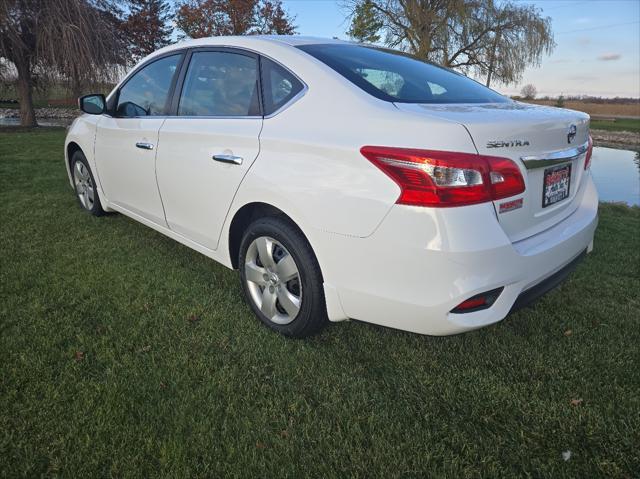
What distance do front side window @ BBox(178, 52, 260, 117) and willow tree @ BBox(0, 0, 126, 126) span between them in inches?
592

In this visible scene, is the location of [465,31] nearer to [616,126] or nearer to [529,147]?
[616,126]

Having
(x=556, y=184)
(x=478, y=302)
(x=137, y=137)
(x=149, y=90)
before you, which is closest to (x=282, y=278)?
(x=478, y=302)

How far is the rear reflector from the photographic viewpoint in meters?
1.92

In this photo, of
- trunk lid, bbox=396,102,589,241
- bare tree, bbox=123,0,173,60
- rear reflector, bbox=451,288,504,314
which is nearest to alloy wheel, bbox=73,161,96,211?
trunk lid, bbox=396,102,589,241

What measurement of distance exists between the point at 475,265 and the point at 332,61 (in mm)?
1388

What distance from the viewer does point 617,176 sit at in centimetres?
1198

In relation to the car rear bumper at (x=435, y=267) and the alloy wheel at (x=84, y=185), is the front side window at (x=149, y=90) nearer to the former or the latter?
the alloy wheel at (x=84, y=185)

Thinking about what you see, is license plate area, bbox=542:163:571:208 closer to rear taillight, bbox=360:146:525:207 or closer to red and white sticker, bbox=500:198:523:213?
red and white sticker, bbox=500:198:523:213

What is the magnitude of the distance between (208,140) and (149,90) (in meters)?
1.21

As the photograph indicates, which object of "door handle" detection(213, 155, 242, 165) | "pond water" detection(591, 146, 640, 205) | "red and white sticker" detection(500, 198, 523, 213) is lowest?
"pond water" detection(591, 146, 640, 205)

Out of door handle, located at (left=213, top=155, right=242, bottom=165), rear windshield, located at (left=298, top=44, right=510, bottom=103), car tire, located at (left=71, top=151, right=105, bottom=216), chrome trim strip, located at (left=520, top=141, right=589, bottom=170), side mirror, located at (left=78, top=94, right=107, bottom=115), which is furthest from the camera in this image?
car tire, located at (left=71, top=151, right=105, bottom=216)

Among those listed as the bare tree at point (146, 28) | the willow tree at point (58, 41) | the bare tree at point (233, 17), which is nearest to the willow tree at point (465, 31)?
the bare tree at point (233, 17)

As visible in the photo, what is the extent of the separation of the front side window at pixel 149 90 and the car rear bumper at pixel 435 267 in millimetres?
2009

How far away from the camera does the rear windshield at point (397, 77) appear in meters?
2.32
